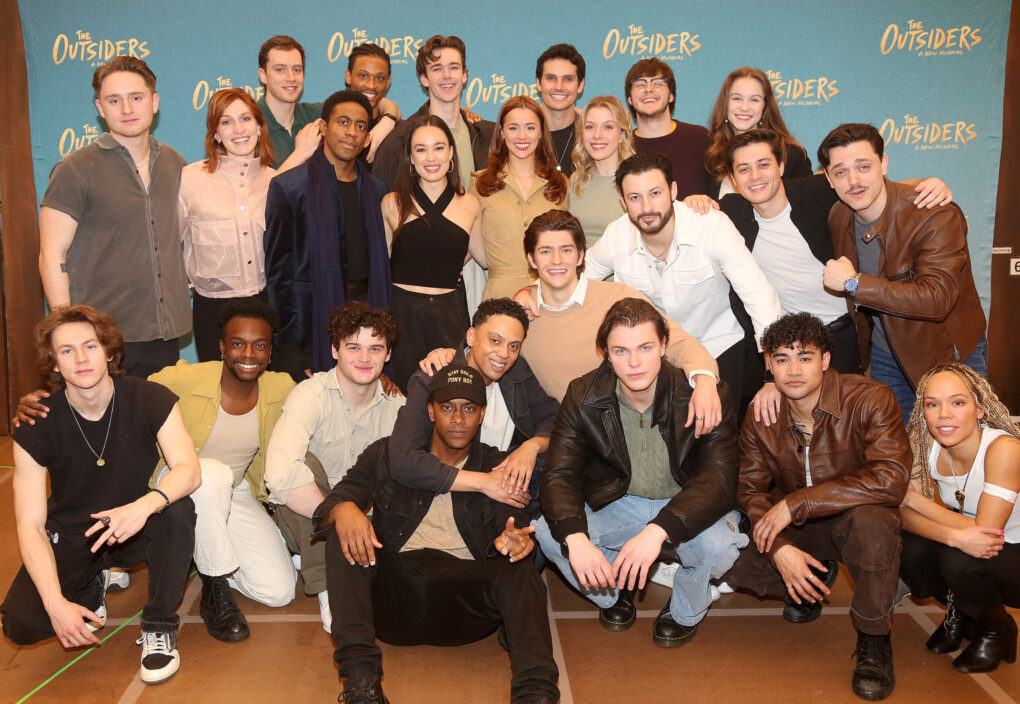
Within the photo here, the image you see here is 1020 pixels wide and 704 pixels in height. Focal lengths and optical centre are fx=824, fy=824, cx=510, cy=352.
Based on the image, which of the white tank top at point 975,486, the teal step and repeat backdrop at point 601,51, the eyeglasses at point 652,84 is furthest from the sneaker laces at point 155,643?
the teal step and repeat backdrop at point 601,51

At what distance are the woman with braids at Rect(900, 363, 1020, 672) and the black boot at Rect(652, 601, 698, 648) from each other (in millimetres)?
813

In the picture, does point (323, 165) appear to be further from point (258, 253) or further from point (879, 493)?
point (879, 493)

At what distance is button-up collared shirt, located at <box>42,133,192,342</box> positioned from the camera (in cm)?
357

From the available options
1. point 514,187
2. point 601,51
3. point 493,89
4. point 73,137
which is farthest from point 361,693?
point 73,137

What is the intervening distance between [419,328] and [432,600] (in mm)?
1494

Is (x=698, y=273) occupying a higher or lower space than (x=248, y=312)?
higher

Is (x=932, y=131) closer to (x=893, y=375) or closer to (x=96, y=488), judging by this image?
(x=893, y=375)

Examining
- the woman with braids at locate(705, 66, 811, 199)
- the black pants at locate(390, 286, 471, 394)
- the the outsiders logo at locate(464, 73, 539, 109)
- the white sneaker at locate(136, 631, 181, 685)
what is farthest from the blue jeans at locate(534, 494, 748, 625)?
the the outsiders logo at locate(464, 73, 539, 109)

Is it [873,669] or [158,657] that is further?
[158,657]

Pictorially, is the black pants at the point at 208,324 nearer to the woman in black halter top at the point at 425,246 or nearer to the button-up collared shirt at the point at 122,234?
the button-up collared shirt at the point at 122,234

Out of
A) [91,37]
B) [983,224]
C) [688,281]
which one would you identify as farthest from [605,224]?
[91,37]

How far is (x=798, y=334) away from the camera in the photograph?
9.88ft

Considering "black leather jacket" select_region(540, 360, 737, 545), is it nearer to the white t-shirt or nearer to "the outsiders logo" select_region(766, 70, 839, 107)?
the white t-shirt

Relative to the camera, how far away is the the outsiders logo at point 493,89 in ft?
17.9
